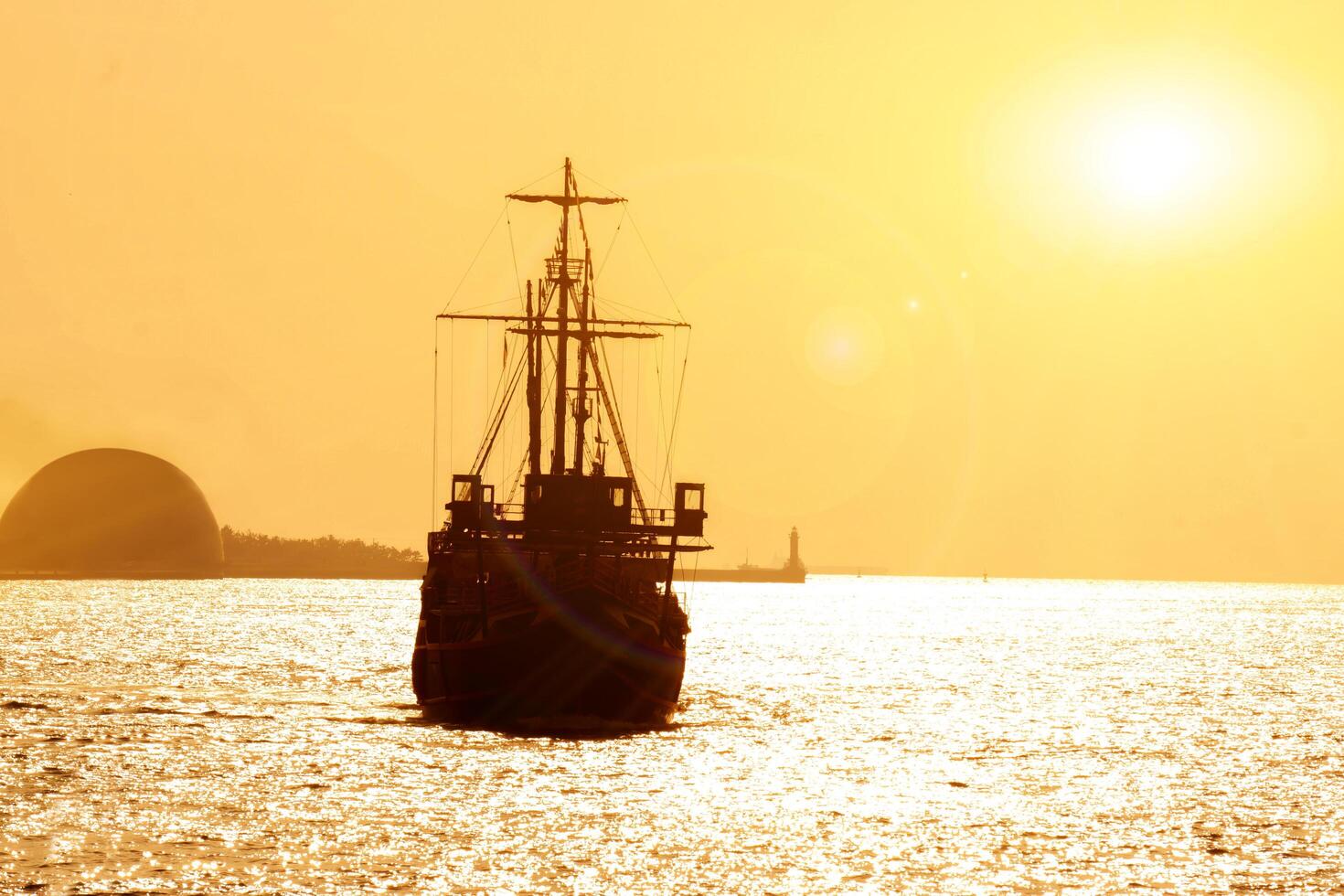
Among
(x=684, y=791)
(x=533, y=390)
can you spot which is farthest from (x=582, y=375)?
(x=684, y=791)

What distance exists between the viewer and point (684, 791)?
42188 mm

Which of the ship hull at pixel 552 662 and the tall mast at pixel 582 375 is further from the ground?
the tall mast at pixel 582 375

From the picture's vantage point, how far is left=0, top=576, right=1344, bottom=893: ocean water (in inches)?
1232

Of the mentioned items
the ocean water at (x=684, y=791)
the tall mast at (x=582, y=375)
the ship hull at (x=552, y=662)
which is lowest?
the ocean water at (x=684, y=791)

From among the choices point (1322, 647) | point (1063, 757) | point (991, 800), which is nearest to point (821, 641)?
point (1322, 647)

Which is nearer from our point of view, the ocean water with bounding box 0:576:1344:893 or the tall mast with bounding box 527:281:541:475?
the ocean water with bounding box 0:576:1344:893

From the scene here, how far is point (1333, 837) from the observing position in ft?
121

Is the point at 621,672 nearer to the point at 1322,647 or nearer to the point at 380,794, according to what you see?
the point at 380,794

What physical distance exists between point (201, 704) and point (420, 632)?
10.1 metres

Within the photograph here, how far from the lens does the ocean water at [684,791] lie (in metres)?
31.3

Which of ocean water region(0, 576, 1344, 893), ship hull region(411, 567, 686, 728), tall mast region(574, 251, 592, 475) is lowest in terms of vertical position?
ocean water region(0, 576, 1344, 893)

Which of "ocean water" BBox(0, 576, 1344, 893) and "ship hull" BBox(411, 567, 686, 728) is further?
"ship hull" BBox(411, 567, 686, 728)

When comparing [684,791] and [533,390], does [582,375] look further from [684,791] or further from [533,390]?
[684,791]

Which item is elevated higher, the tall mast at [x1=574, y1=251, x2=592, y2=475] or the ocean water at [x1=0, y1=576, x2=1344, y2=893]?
the tall mast at [x1=574, y1=251, x2=592, y2=475]
